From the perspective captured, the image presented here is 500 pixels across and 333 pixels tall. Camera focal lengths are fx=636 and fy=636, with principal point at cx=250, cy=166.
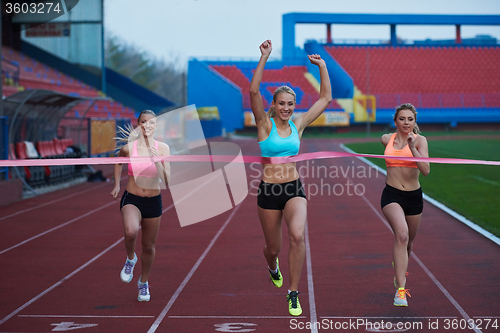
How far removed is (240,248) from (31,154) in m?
9.49

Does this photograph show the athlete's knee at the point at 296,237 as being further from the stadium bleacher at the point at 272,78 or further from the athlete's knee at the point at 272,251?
the stadium bleacher at the point at 272,78

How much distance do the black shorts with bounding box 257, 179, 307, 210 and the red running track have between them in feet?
3.57

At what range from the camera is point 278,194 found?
542cm

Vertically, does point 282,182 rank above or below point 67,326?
above

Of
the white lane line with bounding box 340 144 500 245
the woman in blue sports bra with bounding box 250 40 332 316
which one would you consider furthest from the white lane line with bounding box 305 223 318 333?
the white lane line with bounding box 340 144 500 245

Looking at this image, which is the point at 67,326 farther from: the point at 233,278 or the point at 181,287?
the point at 233,278

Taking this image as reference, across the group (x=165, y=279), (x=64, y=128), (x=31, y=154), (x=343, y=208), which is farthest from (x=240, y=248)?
(x=64, y=128)

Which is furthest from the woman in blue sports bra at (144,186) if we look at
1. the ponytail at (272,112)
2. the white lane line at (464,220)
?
the white lane line at (464,220)

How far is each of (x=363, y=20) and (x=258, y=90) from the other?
5606 cm

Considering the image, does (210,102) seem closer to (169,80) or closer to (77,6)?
(77,6)

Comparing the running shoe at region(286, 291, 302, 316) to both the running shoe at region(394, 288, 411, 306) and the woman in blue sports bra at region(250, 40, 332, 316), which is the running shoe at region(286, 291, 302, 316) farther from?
the running shoe at region(394, 288, 411, 306)

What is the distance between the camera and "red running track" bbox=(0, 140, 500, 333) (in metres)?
5.77

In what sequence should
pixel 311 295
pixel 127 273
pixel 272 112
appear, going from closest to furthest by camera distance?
pixel 272 112, pixel 127 273, pixel 311 295

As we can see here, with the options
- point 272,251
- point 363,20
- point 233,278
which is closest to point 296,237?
point 272,251
